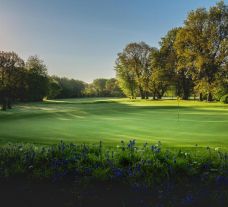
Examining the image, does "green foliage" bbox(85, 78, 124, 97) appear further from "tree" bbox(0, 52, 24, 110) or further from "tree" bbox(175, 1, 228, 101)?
"tree" bbox(0, 52, 24, 110)

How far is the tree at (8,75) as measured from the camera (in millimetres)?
45812

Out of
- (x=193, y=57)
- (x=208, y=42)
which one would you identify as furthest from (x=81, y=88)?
(x=208, y=42)

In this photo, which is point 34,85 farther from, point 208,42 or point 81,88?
point 208,42

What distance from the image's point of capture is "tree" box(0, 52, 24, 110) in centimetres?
4581

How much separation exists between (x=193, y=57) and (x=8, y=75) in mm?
30887

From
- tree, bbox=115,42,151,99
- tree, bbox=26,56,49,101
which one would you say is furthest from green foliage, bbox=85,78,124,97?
tree, bbox=26,56,49,101

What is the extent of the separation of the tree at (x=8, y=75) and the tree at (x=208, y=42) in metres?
28.4

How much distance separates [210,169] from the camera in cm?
617

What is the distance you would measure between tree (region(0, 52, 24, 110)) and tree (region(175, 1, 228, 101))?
2842 centimetres

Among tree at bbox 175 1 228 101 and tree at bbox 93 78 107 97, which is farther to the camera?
tree at bbox 93 78 107 97

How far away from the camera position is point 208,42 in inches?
2100

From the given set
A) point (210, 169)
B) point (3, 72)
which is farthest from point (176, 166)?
point (3, 72)

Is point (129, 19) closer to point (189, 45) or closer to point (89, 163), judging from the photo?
point (189, 45)

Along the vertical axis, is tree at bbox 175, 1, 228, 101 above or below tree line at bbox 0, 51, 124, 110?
above
